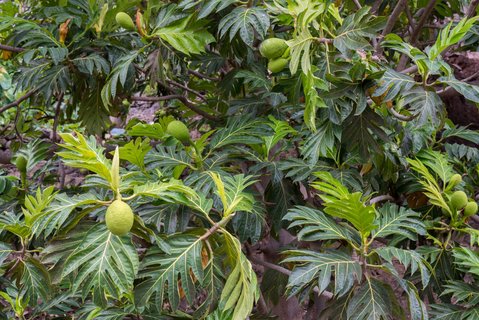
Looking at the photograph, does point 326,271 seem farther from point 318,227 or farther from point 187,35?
point 187,35

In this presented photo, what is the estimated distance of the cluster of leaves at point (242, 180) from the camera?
1.06 metres

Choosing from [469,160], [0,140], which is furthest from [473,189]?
[0,140]

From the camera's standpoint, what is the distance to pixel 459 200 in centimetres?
140

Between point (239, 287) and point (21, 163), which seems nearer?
point (239, 287)

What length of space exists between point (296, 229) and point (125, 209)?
2.68 ft

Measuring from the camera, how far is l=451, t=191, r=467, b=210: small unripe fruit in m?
1.40

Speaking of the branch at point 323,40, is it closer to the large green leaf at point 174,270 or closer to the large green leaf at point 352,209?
the large green leaf at point 352,209

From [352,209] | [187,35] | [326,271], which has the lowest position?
[326,271]

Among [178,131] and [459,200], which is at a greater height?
[178,131]

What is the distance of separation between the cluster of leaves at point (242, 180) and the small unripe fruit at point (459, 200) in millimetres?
29

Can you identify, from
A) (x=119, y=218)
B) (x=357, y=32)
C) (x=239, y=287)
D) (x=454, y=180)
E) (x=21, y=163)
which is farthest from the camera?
(x=21, y=163)

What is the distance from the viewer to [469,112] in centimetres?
331

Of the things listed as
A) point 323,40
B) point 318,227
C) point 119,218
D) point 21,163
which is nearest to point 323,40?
point 323,40

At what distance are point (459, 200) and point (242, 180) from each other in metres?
0.57
